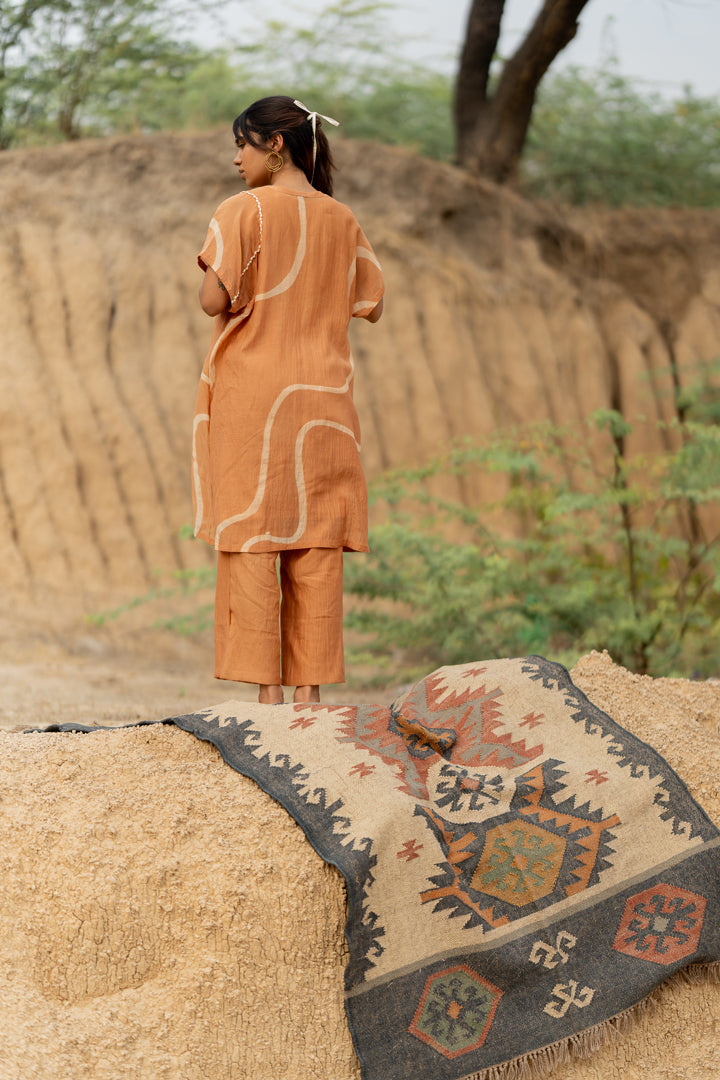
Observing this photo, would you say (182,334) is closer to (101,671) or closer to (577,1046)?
(101,671)

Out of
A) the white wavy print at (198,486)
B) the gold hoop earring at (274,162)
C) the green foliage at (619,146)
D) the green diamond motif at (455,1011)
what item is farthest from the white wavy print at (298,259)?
the green foliage at (619,146)

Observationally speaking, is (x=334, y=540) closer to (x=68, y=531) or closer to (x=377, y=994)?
(x=377, y=994)

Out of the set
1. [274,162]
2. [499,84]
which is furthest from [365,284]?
[499,84]

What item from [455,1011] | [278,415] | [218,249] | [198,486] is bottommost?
[455,1011]

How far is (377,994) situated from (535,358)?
21.4 feet

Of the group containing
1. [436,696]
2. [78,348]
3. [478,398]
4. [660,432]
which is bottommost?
[660,432]

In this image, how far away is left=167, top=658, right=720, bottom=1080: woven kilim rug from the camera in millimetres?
2062

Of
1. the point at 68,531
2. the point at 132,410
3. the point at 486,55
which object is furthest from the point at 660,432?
the point at 68,531

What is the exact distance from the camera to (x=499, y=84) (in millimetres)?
7859

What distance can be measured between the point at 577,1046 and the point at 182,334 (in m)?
5.62

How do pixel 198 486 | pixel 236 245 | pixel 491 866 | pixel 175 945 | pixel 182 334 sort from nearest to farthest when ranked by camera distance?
pixel 175 945 < pixel 491 866 < pixel 236 245 < pixel 198 486 < pixel 182 334

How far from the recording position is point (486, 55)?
779cm

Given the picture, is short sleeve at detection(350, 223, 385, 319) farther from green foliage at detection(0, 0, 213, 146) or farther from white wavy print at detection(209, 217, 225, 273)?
green foliage at detection(0, 0, 213, 146)

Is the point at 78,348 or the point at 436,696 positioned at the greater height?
the point at 436,696
